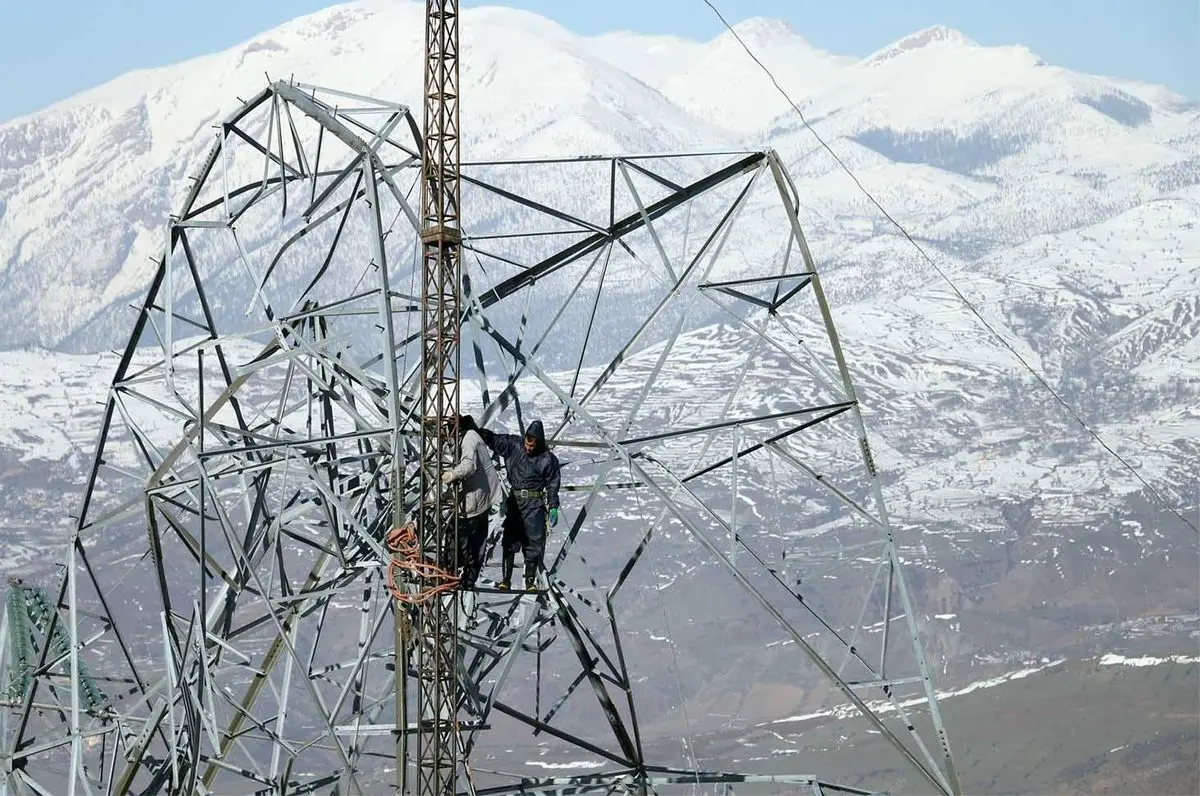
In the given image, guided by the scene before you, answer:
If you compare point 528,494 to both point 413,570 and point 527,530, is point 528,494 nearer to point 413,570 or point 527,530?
point 527,530

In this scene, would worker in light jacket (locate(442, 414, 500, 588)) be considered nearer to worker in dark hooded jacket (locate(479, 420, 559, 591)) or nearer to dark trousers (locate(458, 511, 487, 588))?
dark trousers (locate(458, 511, 487, 588))

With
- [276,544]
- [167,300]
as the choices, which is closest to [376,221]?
→ [167,300]

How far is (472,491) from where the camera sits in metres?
40.3

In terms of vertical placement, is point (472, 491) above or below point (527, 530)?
above

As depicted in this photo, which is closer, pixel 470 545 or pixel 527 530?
pixel 470 545

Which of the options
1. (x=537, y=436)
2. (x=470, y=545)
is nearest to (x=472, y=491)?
(x=470, y=545)

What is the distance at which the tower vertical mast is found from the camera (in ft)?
133

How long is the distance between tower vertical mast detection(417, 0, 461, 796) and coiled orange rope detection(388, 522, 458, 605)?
0.16 metres

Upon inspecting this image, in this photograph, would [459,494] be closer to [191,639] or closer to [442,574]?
[442,574]

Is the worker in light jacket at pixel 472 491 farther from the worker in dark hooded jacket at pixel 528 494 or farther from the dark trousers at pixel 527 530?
the dark trousers at pixel 527 530

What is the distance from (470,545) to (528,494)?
4.69 ft

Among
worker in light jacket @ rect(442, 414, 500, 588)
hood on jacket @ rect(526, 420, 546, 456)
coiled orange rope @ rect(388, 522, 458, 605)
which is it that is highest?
hood on jacket @ rect(526, 420, 546, 456)

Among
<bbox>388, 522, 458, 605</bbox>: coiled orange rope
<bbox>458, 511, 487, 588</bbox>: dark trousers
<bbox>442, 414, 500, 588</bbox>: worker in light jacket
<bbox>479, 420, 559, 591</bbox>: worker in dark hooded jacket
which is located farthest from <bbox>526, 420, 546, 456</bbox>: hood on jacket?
<bbox>388, 522, 458, 605</bbox>: coiled orange rope

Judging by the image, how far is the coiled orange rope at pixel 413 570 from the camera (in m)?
40.3
